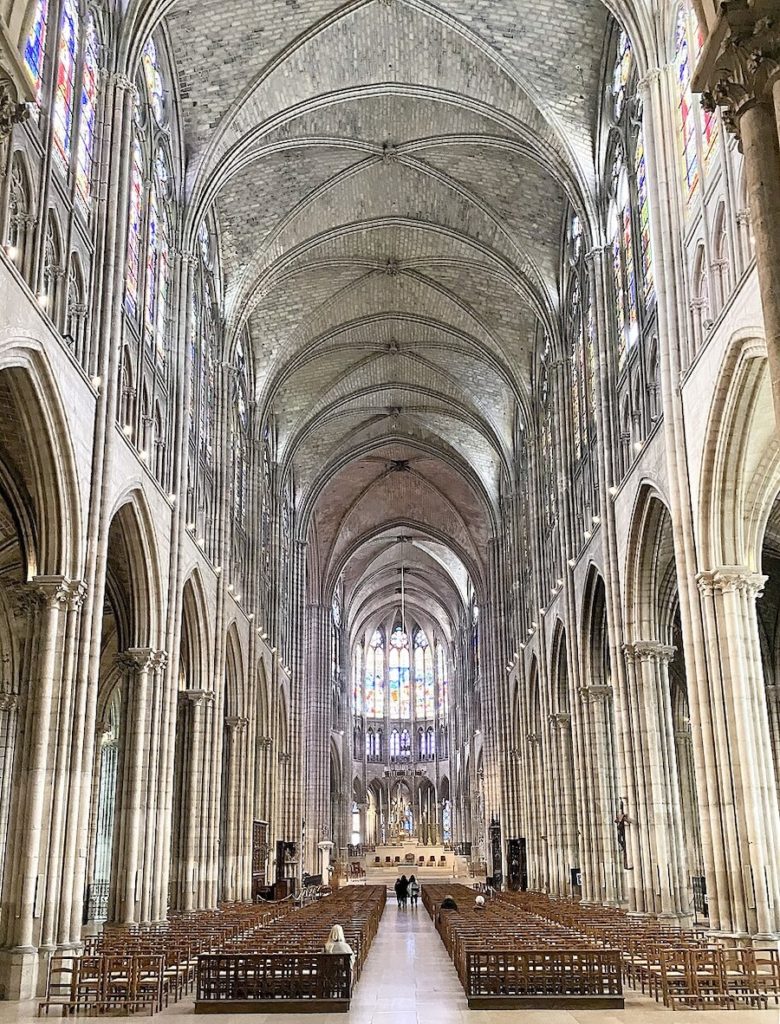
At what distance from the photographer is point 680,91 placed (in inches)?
829

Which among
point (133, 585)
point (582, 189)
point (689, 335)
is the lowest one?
point (133, 585)

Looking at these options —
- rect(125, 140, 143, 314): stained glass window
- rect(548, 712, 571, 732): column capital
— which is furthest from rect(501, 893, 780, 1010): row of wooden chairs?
rect(548, 712, 571, 732): column capital

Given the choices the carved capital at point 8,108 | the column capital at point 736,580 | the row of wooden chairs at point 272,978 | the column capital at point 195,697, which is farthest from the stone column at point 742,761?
the column capital at point 195,697

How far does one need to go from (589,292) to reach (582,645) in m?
10.6

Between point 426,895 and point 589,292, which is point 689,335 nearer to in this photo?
point 589,292

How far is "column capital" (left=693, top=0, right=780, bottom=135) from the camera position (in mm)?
11383

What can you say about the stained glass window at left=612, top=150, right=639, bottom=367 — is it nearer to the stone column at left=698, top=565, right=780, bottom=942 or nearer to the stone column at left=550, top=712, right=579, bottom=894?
the stone column at left=698, top=565, right=780, bottom=942

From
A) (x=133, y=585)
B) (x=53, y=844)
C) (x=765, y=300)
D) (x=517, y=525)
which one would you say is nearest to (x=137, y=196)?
(x=133, y=585)

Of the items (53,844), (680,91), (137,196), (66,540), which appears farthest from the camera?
(137,196)

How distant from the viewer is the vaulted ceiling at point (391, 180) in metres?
27.4

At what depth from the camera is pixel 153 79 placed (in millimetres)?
26359

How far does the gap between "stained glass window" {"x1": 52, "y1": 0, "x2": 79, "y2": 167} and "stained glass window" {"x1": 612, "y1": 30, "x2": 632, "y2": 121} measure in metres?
13.4

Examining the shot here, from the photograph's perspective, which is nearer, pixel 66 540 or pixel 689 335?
pixel 66 540

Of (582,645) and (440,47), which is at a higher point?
(440,47)
